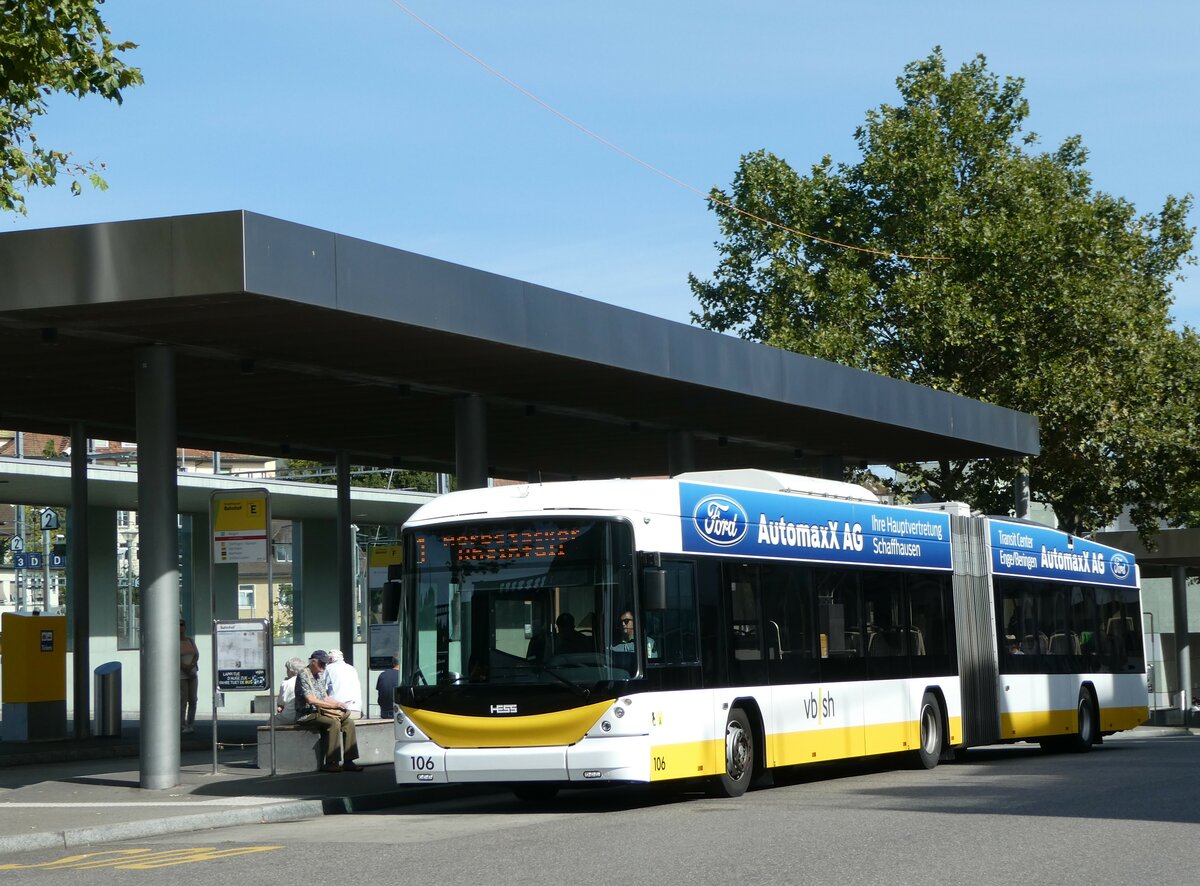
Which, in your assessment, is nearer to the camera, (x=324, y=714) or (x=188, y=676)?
(x=324, y=714)

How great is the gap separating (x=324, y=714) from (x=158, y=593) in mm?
2478

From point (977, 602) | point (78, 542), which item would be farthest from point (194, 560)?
point (977, 602)

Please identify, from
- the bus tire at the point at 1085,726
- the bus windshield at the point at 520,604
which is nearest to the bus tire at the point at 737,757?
the bus windshield at the point at 520,604

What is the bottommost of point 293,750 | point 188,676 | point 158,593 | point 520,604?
point 293,750

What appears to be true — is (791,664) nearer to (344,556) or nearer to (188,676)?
(188,676)

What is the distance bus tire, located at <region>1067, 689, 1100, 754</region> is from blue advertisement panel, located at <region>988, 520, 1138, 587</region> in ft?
5.74

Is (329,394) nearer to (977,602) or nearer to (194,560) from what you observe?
(977,602)

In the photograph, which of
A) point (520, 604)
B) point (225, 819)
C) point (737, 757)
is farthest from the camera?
point (737, 757)

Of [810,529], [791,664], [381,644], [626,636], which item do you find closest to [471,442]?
[381,644]

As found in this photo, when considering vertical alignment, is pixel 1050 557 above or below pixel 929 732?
above

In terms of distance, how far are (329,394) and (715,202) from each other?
24.0 m

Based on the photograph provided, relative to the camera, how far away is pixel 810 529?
18438 mm

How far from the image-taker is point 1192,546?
44.5 m

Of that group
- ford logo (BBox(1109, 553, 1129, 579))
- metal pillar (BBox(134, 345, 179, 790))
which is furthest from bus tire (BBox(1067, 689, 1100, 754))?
metal pillar (BBox(134, 345, 179, 790))
